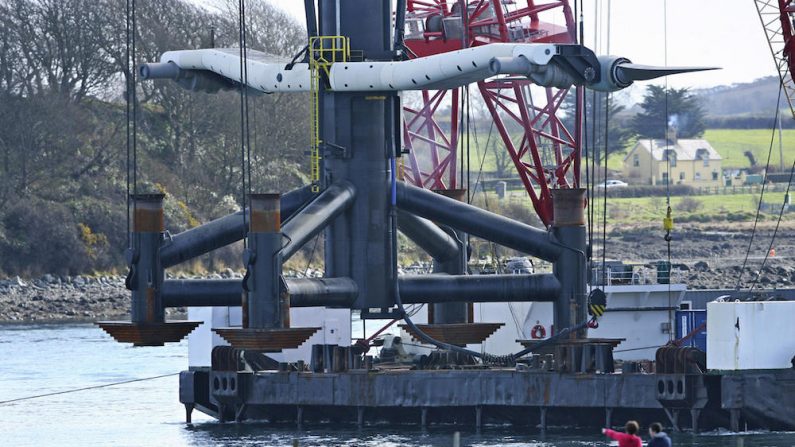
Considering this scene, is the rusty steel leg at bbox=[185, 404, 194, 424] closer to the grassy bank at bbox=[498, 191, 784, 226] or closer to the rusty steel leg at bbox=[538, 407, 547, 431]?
the rusty steel leg at bbox=[538, 407, 547, 431]

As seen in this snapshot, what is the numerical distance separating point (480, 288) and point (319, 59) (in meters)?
7.52

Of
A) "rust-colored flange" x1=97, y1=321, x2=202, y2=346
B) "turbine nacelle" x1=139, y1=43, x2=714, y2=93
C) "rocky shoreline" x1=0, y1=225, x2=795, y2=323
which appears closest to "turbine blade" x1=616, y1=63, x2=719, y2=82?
"turbine nacelle" x1=139, y1=43, x2=714, y2=93

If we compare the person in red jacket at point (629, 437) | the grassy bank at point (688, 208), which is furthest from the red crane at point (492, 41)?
the grassy bank at point (688, 208)

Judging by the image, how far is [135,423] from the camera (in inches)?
2274

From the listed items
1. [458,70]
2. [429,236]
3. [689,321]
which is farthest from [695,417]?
[429,236]

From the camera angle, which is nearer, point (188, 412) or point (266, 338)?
point (266, 338)

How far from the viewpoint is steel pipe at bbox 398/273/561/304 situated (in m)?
52.9

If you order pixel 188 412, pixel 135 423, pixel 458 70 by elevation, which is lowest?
pixel 135 423

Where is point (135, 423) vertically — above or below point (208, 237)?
below

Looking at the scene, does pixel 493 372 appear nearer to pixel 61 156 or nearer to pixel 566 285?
pixel 566 285

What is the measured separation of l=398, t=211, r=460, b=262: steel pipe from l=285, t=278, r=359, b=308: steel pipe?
3.42 metres

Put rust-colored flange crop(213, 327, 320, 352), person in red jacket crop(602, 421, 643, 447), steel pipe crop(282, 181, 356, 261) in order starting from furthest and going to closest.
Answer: steel pipe crop(282, 181, 356, 261), rust-colored flange crop(213, 327, 320, 352), person in red jacket crop(602, 421, 643, 447)

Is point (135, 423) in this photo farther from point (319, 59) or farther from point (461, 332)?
point (319, 59)

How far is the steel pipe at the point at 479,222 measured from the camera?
53094mm
